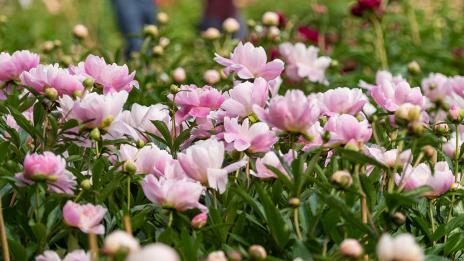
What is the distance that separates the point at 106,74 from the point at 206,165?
1.36 ft

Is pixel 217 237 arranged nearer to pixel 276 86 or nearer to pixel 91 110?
pixel 91 110

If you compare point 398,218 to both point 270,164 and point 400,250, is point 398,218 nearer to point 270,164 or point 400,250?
point 270,164

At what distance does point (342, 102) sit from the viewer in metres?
1.80

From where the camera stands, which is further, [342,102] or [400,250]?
[342,102]

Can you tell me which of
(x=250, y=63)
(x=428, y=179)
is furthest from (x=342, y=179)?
(x=250, y=63)

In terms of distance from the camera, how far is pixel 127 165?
57.6 inches

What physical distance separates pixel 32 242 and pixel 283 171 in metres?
0.48

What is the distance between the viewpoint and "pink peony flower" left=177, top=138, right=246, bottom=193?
1494 mm

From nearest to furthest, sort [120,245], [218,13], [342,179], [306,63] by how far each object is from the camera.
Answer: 1. [120,245]
2. [342,179]
3. [306,63]
4. [218,13]

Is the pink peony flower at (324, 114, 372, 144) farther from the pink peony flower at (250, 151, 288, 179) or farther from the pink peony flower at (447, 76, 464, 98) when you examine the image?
the pink peony flower at (447, 76, 464, 98)

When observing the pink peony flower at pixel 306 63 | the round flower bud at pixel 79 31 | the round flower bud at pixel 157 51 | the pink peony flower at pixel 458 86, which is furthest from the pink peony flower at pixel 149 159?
the round flower bud at pixel 79 31

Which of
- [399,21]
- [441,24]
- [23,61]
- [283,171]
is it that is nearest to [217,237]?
[283,171]

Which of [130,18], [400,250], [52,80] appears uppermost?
[400,250]

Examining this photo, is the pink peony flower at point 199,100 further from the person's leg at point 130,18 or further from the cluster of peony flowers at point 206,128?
the person's leg at point 130,18
